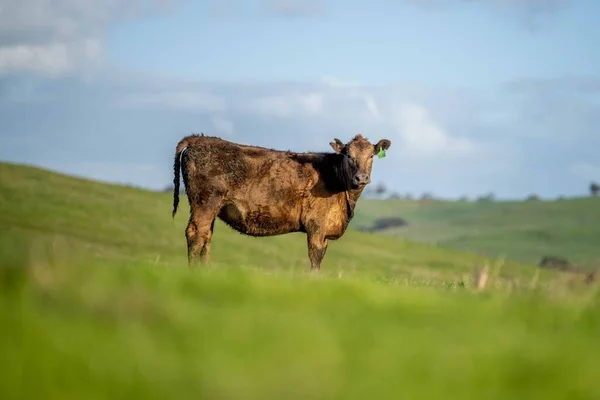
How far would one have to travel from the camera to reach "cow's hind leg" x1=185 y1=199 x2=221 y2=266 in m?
18.8

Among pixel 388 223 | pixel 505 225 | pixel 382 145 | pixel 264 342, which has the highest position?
pixel 505 225

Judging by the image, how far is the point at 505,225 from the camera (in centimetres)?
14462

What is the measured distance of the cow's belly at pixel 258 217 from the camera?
19.5 m

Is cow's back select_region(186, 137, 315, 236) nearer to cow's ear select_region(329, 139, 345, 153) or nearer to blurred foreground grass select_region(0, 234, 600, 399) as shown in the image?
cow's ear select_region(329, 139, 345, 153)

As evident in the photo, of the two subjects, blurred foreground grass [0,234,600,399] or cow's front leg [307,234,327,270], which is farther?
cow's front leg [307,234,327,270]

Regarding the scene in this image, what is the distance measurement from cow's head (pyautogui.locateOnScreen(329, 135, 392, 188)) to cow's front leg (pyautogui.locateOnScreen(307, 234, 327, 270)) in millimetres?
1284

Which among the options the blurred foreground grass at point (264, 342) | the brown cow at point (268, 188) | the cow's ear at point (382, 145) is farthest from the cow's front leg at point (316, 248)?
the blurred foreground grass at point (264, 342)

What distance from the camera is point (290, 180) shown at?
19.8m

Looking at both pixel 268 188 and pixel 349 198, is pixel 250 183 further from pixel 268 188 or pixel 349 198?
pixel 349 198

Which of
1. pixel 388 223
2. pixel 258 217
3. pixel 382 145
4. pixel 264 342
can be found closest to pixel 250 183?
pixel 258 217

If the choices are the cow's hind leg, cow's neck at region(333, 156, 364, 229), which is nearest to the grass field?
the cow's hind leg

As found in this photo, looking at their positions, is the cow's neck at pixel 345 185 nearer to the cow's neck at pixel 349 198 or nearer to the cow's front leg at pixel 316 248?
the cow's neck at pixel 349 198

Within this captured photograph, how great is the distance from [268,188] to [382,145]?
299 centimetres

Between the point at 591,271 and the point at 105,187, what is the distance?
230 ft
